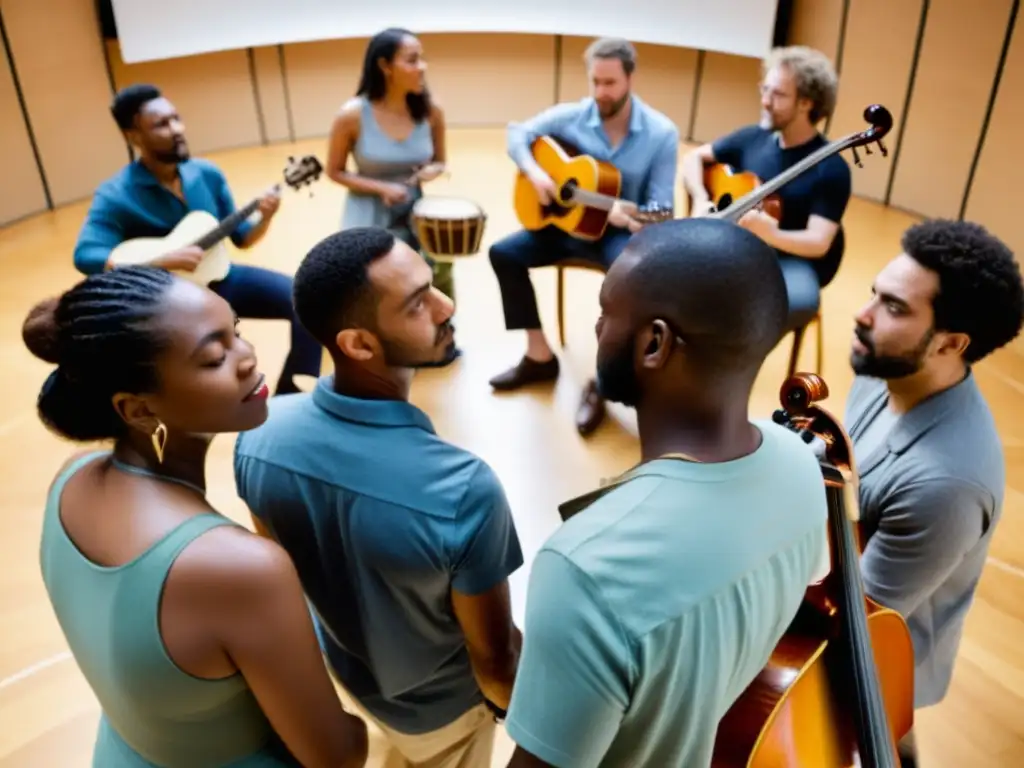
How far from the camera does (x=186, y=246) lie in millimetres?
2949

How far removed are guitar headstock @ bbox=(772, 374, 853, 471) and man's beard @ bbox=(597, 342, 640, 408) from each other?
0.52 metres

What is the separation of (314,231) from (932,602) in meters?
4.06

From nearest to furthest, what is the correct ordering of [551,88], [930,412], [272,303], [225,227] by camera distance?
[930,412]
[225,227]
[272,303]
[551,88]

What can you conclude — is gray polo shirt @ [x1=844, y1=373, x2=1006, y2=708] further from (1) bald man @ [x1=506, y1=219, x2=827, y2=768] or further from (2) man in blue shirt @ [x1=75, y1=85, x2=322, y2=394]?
(2) man in blue shirt @ [x1=75, y1=85, x2=322, y2=394]

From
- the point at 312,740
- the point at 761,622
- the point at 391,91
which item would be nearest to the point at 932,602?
the point at 761,622

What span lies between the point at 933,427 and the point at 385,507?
1064 millimetres

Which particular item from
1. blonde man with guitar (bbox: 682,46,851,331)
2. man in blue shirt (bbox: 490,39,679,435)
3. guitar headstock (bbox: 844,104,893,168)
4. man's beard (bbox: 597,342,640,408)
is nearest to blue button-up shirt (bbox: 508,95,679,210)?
man in blue shirt (bbox: 490,39,679,435)

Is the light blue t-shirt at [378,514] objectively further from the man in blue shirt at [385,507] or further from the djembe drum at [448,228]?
the djembe drum at [448,228]

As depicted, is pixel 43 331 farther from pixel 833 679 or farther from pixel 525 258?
pixel 525 258

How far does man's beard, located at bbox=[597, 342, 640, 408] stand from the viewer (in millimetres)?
1052

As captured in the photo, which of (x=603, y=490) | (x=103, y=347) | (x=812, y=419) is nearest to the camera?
(x=603, y=490)

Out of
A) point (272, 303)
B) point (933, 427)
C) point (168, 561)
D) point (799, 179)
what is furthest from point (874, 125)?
point (168, 561)

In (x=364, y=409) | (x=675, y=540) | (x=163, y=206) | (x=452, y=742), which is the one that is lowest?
(x=452, y=742)

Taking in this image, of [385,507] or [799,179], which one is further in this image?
[799,179]
